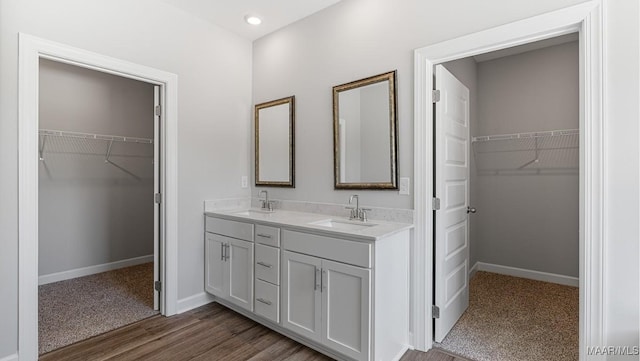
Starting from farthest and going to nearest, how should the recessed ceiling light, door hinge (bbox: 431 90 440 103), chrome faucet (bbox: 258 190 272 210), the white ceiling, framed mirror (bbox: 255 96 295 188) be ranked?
chrome faucet (bbox: 258 190 272 210) < framed mirror (bbox: 255 96 295 188) < the recessed ceiling light < the white ceiling < door hinge (bbox: 431 90 440 103)

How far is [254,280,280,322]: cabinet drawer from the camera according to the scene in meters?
2.34

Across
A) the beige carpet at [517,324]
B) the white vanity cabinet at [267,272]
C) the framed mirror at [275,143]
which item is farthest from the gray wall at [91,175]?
the beige carpet at [517,324]

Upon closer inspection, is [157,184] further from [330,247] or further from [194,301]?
[330,247]

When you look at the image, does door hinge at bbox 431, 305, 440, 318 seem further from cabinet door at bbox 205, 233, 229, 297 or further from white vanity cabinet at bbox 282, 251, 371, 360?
cabinet door at bbox 205, 233, 229, 297

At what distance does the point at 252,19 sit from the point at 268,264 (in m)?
2.22

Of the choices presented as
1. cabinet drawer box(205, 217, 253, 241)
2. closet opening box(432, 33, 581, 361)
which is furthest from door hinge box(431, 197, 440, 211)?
cabinet drawer box(205, 217, 253, 241)

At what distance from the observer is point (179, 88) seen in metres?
2.79

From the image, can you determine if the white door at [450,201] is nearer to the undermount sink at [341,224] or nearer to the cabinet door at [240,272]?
the undermount sink at [341,224]

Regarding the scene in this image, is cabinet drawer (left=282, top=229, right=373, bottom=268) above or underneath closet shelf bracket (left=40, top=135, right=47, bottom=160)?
underneath

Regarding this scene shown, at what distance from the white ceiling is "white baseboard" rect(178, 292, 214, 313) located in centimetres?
258

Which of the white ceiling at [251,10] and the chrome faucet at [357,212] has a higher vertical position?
the white ceiling at [251,10]

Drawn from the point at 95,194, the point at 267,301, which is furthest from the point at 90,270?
the point at 267,301

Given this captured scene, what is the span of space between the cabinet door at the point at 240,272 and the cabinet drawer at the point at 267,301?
0.08m

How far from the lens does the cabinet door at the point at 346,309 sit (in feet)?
6.08
